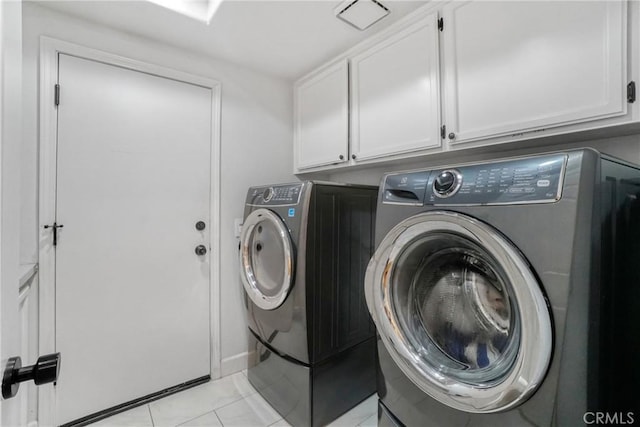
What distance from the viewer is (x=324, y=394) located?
1596mm

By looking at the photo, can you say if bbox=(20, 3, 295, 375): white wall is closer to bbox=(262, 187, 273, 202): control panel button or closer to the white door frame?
the white door frame

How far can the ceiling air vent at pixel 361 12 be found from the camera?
150 cm

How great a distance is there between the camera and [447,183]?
38.2 inches

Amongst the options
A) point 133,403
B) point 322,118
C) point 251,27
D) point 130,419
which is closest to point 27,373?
point 130,419

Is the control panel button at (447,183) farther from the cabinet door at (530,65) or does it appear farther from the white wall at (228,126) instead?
the white wall at (228,126)

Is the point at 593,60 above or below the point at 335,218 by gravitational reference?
Answer: above

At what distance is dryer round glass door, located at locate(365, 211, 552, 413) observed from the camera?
0.76m

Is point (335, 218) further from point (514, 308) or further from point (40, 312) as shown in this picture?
point (40, 312)

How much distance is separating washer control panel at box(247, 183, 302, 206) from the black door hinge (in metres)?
1.34

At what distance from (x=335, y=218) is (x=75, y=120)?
1583mm

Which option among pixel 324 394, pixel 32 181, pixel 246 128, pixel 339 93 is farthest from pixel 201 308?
pixel 339 93

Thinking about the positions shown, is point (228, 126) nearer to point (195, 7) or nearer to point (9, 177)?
point (195, 7)

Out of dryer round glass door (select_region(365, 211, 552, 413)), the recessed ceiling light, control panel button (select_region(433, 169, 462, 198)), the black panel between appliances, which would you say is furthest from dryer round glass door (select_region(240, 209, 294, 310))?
the recessed ceiling light

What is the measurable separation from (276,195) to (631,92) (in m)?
1.55
